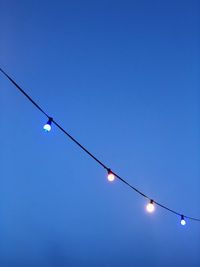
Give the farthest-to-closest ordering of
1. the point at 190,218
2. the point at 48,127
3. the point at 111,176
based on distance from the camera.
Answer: the point at 190,218, the point at 111,176, the point at 48,127

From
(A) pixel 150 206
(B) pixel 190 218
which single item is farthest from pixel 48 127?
(B) pixel 190 218

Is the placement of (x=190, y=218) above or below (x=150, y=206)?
above

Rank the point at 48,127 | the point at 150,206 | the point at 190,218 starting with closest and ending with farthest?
the point at 48,127 → the point at 150,206 → the point at 190,218

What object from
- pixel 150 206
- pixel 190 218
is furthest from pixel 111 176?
pixel 190 218

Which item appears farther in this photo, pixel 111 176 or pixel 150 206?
pixel 150 206

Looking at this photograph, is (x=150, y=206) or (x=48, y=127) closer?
(x=48, y=127)

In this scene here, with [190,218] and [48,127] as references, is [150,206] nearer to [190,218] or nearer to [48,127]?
[48,127]

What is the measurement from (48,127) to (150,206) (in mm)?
1869

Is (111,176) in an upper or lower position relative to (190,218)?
lower

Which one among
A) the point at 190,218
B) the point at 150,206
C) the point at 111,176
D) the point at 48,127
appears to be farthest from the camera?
the point at 190,218

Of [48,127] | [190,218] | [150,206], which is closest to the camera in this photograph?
[48,127]

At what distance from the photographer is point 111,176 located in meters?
3.82

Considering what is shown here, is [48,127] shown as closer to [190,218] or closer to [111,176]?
[111,176]

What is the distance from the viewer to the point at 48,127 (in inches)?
130
